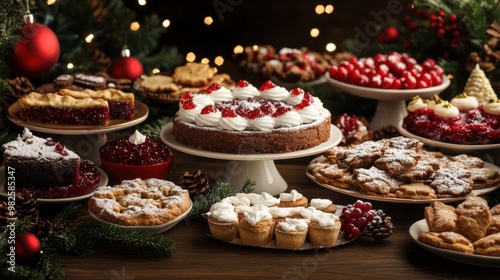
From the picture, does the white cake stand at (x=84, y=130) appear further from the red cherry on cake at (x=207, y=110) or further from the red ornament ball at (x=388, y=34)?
the red ornament ball at (x=388, y=34)

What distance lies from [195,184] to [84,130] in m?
0.52

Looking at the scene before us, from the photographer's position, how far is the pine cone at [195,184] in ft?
9.53

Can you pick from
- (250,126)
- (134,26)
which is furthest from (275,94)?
(134,26)

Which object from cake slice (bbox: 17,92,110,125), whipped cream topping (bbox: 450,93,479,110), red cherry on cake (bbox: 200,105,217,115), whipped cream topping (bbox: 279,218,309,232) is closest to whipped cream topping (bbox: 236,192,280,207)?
whipped cream topping (bbox: 279,218,309,232)

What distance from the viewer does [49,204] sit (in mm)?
2850

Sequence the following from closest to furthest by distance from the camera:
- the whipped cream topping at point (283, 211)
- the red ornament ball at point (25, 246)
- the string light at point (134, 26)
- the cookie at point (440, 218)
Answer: the red ornament ball at point (25, 246)
the cookie at point (440, 218)
the whipped cream topping at point (283, 211)
the string light at point (134, 26)

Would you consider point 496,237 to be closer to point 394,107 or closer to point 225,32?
point 394,107

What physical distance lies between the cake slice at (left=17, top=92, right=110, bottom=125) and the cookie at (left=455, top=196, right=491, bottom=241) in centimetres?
146

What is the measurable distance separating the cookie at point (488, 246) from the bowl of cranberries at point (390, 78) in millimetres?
1346

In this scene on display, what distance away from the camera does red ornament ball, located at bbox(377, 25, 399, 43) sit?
14.2 feet

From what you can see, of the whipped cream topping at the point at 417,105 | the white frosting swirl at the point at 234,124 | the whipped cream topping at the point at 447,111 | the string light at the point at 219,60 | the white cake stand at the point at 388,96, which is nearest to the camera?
the white frosting swirl at the point at 234,124

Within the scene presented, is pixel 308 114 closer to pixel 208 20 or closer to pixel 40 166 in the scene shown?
pixel 40 166

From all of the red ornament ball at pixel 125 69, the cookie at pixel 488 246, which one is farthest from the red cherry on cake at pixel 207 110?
the cookie at pixel 488 246

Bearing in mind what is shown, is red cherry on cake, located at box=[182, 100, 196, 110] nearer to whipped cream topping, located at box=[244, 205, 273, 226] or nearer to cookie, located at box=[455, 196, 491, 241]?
whipped cream topping, located at box=[244, 205, 273, 226]
